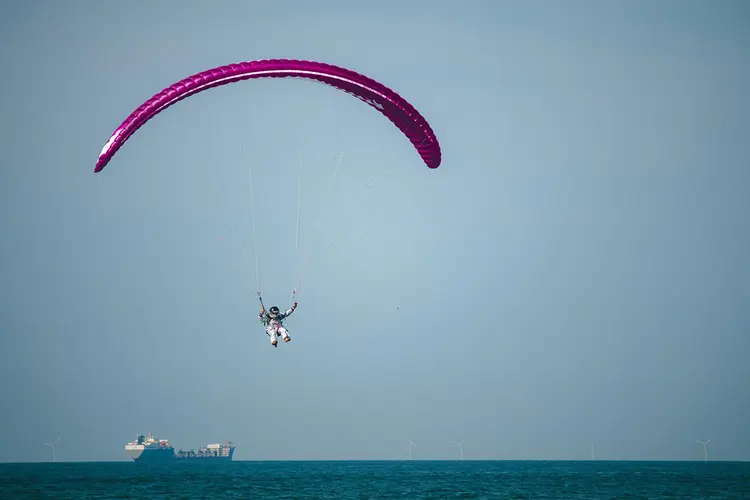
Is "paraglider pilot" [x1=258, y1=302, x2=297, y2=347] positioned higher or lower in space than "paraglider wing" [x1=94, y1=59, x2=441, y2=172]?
lower

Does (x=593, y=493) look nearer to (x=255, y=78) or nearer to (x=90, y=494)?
(x=90, y=494)

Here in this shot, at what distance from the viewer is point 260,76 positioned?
104ft

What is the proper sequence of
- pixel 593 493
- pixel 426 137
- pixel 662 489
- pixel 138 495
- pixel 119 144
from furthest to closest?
pixel 662 489 < pixel 593 493 < pixel 138 495 < pixel 426 137 < pixel 119 144

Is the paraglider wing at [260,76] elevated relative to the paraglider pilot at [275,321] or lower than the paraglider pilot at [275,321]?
elevated

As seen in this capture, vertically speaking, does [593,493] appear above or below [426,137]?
below

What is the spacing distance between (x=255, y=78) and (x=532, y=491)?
53.9 meters

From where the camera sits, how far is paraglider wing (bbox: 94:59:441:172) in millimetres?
31141

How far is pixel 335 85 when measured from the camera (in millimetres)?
32469

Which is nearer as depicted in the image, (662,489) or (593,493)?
(593,493)

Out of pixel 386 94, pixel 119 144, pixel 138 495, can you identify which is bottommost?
pixel 138 495

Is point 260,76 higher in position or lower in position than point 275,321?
higher

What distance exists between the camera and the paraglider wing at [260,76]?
102 feet

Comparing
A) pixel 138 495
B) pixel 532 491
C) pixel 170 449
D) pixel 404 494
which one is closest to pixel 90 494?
pixel 138 495

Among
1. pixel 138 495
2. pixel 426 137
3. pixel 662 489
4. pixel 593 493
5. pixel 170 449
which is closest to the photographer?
pixel 426 137
